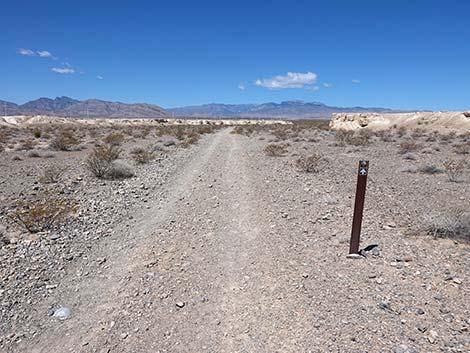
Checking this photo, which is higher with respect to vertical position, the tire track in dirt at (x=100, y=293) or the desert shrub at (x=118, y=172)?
the desert shrub at (x=118, y=172)

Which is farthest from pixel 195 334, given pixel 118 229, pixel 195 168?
pixel 195 168

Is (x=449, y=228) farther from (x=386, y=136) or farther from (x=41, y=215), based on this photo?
(x=386, y=136)

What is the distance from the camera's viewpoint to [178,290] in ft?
14.1

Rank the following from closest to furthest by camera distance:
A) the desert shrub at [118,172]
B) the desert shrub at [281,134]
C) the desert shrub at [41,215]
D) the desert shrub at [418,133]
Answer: the desert shrub at [41,215] < the desert shrub at [118,172] < the desert shrub at [281,134] < the desert shrub at [418,133]

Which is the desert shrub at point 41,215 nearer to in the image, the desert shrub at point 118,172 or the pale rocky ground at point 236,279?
the pale rocky ground at point 236,279

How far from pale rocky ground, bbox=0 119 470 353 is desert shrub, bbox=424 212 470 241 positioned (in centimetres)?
18

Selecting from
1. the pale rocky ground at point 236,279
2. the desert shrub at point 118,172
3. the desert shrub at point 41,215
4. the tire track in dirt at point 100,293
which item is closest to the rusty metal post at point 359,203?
the pale rocky ground at point 236,279

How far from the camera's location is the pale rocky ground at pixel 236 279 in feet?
11.1

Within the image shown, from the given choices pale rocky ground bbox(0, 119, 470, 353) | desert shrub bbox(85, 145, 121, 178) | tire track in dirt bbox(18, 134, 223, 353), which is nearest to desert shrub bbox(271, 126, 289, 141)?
desert shrub bbox(85, 145, 121, 178)

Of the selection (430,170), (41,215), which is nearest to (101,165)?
(41,215)

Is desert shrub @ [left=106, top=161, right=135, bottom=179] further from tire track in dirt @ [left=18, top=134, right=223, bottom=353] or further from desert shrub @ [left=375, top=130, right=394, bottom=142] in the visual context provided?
desert shrub @ [left=375, top=130, right=394, bottom=142]

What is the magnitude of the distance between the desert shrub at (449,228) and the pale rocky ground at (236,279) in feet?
0.58

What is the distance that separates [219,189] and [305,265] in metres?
5.02

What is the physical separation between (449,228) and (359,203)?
2142 millimetres
